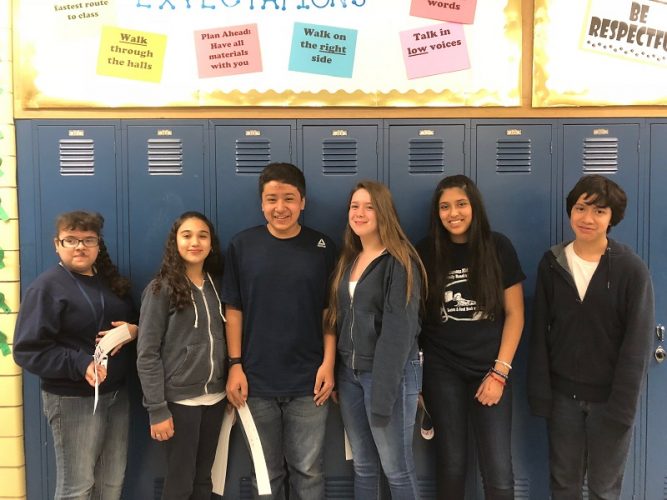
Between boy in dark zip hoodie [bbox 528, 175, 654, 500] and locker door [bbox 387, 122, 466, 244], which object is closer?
boy in dark zip hoodie [bbox 528, 175, 654, 500]

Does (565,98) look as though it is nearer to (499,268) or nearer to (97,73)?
(499,268)

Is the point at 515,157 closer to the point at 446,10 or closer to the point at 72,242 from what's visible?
the point at 446,10

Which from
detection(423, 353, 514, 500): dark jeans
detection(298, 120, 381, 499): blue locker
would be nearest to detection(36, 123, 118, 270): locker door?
detection(298, 120, 381, 499): blue locker

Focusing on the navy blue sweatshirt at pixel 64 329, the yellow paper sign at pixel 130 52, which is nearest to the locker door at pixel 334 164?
the yellow paper sign at pixel 130 52

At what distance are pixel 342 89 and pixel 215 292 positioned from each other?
1264 mm

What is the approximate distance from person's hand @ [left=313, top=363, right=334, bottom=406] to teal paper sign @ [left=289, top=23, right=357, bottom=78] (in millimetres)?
1544

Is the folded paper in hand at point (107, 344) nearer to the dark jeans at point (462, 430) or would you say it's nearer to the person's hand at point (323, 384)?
the person's hand at point (323, 384)

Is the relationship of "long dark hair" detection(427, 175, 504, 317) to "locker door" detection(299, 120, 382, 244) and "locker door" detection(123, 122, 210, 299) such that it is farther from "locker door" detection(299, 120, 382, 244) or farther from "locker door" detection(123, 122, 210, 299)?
"locker door" detection(123, 122, 210, 299)

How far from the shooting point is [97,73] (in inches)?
91.1

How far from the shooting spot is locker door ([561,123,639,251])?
236 cm

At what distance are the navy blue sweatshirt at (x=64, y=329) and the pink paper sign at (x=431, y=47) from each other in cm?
193

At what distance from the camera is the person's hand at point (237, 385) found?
2.01 meters

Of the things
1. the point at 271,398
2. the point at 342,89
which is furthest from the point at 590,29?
the point at 271,398

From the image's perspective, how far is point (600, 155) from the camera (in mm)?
2361
